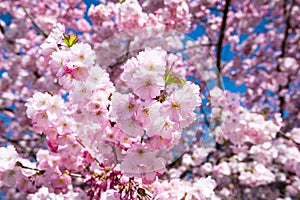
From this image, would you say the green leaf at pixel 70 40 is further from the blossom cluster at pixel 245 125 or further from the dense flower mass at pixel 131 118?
the blossom cluster at pixel 245 125

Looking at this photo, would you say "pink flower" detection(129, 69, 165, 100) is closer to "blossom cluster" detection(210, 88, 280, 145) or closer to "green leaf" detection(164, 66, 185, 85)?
"green leaf" detection(164, 66, 185, 85)

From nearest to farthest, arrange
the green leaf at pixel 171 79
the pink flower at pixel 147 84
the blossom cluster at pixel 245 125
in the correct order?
the pink flower at pixel 147 84, the green leaf at pixel 171 79, the blossom cluster at pixel 245 125

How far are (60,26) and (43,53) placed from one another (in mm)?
166

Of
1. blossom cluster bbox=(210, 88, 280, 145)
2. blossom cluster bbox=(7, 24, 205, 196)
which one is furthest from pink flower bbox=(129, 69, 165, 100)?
blossom cluster bbox=(210, 88, 280, 145)

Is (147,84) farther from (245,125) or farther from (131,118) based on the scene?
(245,125)

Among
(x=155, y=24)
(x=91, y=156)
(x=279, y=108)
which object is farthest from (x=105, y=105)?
(x=279, y=108)

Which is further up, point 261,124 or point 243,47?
point 243,47

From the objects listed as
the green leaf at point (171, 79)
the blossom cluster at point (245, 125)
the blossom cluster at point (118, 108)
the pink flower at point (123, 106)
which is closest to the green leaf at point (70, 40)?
the blossom cluster at point (118, 108)

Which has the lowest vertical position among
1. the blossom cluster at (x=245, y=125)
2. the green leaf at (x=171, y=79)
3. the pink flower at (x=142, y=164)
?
the pink flower at (x=142, y=164)

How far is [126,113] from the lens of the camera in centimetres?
198

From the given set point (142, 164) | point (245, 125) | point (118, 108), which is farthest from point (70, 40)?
point (245, 125)

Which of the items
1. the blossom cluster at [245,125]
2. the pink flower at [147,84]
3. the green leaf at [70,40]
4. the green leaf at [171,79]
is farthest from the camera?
the blossom cluster at [245,125]

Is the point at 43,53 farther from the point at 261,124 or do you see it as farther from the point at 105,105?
the point at 261,124

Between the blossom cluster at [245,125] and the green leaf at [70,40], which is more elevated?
the blossom cluster at [245,125]
